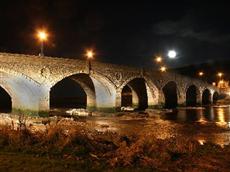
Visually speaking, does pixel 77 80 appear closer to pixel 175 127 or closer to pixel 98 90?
pixel 98 90

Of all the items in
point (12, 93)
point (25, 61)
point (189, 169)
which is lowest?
point (189, 169)

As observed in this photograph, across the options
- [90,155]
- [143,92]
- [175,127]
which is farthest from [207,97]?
[90,155]

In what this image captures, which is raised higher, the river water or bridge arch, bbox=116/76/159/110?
bridge arch, bbox=116/76/159/110

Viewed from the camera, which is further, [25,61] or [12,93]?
[12,93]

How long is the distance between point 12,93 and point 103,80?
1215cm

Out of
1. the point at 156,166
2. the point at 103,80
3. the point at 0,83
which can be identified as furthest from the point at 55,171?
the point at 103,80

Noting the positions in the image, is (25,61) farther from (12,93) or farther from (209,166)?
(209,166)

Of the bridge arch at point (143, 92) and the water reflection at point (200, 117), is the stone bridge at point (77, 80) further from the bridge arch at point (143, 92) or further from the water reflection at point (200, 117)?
the water reflection at point (200, 117)

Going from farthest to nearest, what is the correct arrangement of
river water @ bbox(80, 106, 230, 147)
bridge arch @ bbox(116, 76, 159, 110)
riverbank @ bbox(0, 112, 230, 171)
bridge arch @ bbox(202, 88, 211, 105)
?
1. bridge arch @ bbox(202, 88, 211, 105)
2. bridge arch @ bbox(116, 76, 159, 110)
3. river water @ bbox(80, 106, 230, 147)
4. riverbank @ bbox(0, 112, 230, 171)

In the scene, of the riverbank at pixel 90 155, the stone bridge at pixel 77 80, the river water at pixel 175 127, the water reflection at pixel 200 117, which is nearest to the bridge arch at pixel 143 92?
the stone bridge at pixel 77 80

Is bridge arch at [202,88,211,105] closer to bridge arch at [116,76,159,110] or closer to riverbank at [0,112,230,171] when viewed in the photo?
bridge arch at [116,76,159,110]

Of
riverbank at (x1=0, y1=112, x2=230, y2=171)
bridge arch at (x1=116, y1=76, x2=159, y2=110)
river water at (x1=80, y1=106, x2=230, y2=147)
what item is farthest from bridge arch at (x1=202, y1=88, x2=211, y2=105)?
riverbank at (x1=0, y1=112, x2=230, y2=171)

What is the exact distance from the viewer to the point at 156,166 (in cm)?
1083

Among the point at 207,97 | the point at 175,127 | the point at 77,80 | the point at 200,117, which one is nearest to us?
the point at 175,127
